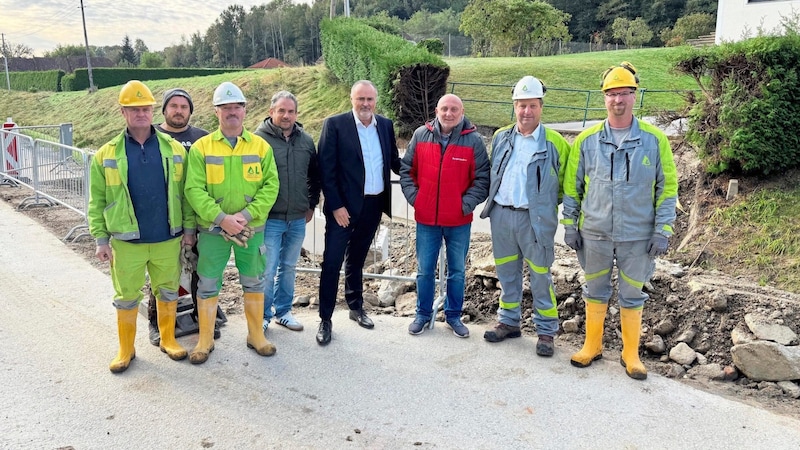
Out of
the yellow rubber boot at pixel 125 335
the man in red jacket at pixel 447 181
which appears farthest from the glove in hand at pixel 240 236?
the man in red jacket at pixel 447 181

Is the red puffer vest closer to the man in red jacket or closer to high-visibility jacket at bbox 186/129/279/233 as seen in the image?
the man in red jacket

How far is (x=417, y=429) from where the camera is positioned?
12.1 ft

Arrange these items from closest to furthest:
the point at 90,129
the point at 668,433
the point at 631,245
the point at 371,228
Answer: the point at 668,433 < the point at 631,245 < the point at 371,228 < the point at 90,129

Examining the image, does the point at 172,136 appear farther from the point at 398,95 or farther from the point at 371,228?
the point at 398,95

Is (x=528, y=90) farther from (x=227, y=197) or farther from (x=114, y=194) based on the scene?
(x=114, y=194)

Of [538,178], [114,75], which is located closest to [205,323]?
[538,178]

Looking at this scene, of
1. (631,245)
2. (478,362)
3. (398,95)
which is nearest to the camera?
(631,245)

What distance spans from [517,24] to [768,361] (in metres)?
35.2

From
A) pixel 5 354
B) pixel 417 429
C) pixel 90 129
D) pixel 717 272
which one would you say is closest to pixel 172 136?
pixel 5 354

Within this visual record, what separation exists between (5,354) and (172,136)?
210cm

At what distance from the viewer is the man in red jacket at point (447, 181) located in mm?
4754

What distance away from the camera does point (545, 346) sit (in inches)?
185

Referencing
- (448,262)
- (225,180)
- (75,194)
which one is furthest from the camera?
(75,194)

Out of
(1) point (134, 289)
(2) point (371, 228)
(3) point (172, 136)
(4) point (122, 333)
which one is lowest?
(4) point (122, 333)
